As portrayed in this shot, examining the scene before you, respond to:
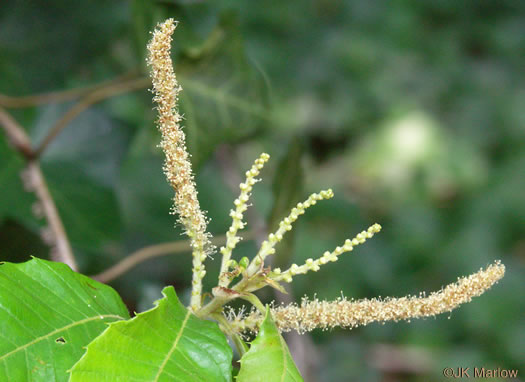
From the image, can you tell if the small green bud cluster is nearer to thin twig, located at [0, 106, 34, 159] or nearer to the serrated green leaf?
the serrated green leaf

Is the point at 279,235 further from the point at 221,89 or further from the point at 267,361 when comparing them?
the point at 221,89

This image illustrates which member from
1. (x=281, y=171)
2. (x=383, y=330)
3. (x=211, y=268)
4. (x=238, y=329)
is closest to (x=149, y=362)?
(x=238, y=329)

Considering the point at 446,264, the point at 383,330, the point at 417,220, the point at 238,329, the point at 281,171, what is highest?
the point at 417,220

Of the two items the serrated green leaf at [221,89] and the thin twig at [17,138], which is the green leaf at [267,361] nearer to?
the serrated green leaf at [221,89]

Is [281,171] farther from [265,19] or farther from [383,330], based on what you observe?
[383,330]

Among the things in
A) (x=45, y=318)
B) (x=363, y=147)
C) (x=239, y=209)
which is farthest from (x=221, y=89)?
(x=363, y=147)
